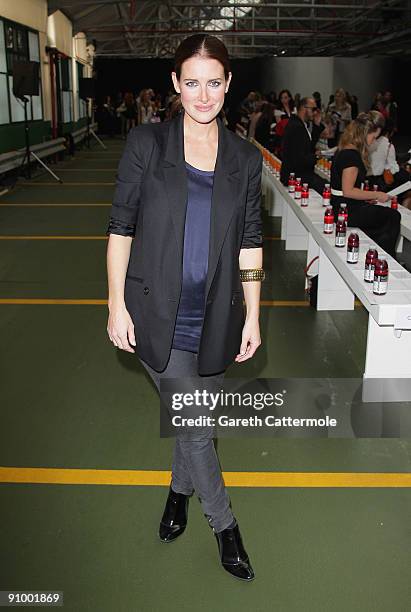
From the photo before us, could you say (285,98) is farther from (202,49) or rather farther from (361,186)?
(202,49)

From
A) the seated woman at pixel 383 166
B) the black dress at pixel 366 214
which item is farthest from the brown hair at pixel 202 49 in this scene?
the seated woman at pixel 383 166

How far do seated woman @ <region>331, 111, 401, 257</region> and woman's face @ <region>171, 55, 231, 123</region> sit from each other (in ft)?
13.3

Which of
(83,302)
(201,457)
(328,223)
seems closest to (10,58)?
(83,302)

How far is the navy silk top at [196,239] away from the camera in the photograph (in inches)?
81.5

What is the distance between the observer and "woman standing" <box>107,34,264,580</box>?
6.66 ft

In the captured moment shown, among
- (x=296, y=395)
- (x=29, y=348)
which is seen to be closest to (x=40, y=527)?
(x=296, y=395)

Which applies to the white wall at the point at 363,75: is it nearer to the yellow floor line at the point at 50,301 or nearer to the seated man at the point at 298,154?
the seated man at the point at 298,154

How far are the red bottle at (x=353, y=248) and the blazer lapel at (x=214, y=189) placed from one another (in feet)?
7.68

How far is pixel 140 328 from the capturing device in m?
2.19

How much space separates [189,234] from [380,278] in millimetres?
1909

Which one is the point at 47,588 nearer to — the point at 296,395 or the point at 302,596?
the point at 302,596

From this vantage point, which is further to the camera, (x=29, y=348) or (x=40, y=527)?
(x=29, y=348)

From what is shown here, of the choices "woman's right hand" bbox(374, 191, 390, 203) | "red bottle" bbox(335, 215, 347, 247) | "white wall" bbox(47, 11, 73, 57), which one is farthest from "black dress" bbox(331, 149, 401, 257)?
"white wall" bbox(47, 11, 73, 57)

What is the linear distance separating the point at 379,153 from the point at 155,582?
7238mm
